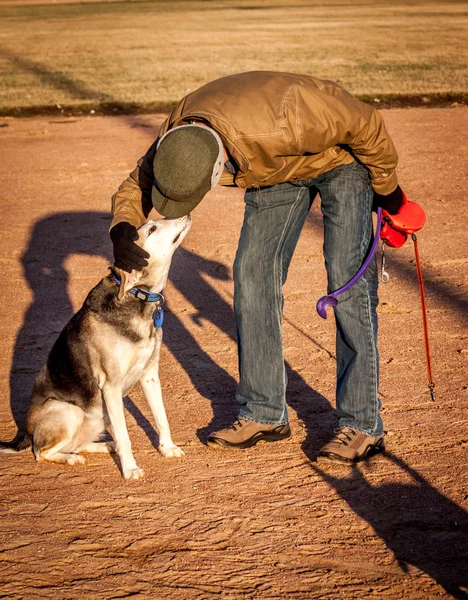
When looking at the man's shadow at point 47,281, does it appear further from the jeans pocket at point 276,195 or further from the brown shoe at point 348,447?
the jeans pocket at point 276,195

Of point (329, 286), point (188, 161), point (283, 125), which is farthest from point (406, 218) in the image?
point (188, 161)

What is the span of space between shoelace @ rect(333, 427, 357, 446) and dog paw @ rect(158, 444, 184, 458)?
2.92 feet

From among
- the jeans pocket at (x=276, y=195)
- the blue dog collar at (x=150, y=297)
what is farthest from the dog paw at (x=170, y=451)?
the jeans pocket at (x=276, y=195)

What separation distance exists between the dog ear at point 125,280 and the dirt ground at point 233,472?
1.01 m

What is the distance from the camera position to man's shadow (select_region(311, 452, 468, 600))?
3633mm

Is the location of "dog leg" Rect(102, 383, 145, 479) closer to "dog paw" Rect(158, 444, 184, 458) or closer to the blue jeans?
"dog paw" Rect(158, 444, 184, 458)

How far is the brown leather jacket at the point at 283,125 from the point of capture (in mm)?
3926

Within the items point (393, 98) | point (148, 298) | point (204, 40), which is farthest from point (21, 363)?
point (204, 40)

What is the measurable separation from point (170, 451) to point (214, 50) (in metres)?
24.5

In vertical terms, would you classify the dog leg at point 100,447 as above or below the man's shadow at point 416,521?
below

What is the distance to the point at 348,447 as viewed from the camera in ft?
14.9

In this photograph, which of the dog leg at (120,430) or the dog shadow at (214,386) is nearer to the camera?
the dog shadow at (214,386)

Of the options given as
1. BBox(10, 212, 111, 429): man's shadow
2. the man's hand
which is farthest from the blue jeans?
BBox(10, 212, 111, 429): man's shadow

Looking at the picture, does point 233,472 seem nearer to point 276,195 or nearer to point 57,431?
point 57,431
